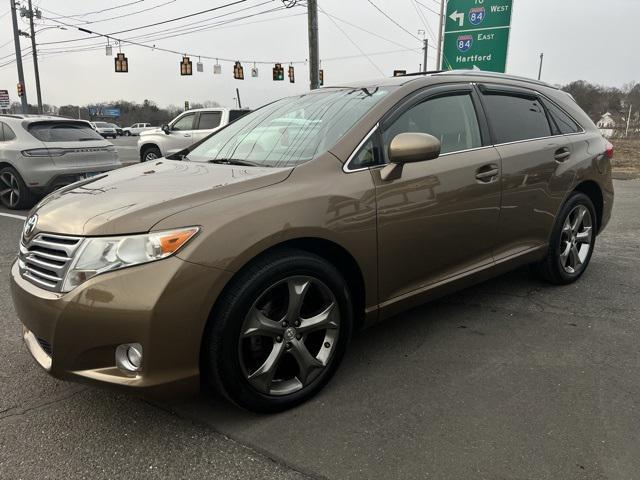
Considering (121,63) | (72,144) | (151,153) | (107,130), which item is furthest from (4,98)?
(107,130)

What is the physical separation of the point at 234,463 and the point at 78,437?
76 centimetres

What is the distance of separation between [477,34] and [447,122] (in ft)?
34.3

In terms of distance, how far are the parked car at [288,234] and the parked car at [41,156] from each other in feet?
18.0

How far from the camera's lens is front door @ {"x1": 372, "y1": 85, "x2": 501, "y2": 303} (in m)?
2.82

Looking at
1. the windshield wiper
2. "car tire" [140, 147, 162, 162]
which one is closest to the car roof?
the windshield wiper

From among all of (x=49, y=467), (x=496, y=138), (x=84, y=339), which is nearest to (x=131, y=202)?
(x=84, y=339)

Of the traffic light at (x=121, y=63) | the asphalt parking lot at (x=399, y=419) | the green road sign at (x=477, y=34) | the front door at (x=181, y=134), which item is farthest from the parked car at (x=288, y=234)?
the traffic light at (x=121, y=63)

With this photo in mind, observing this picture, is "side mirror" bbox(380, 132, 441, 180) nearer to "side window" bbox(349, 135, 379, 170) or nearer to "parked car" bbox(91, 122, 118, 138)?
"side window" bbox(349, 135, 379, 170)

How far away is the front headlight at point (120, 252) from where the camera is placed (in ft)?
6.84

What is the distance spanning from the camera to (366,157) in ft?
9.20

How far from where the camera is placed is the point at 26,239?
254 cm

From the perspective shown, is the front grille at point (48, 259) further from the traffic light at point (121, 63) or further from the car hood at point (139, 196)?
the traffic light at point (121, 63)

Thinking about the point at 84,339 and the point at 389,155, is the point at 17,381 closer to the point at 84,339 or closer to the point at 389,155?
the point at 84,339

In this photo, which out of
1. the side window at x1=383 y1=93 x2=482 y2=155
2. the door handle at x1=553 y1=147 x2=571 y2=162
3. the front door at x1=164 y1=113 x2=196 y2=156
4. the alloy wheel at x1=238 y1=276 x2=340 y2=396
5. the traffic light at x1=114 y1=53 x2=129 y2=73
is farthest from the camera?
the traffic light at x1=114 y1=53 x2=129 y2=73
